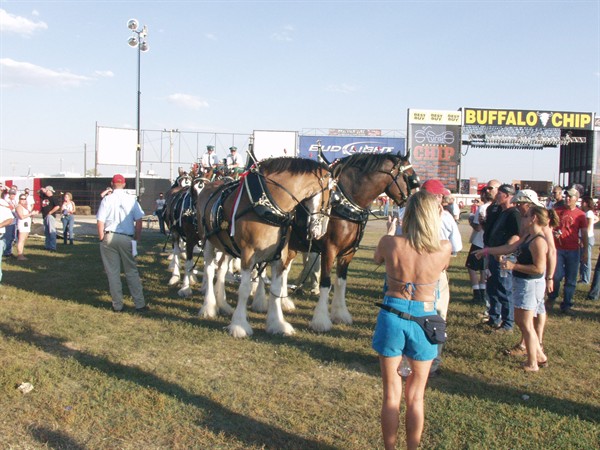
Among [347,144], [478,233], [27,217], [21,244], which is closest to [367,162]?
[478,233]

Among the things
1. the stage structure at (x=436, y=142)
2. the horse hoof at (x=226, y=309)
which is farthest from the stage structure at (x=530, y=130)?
the horse hoof at (x=226, y=309)

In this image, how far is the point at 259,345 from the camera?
245 inches

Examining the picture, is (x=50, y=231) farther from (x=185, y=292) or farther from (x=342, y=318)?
(x=342, y=318)

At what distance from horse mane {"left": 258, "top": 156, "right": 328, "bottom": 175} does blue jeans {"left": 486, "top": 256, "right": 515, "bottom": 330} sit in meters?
2.79

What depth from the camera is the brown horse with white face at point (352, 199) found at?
7.12 m

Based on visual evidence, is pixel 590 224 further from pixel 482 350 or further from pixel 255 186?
pixel 255 186

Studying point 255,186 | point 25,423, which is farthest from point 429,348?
point 255,186

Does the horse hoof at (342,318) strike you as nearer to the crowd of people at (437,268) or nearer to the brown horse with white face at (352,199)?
the brown horse with white face at (352,199)

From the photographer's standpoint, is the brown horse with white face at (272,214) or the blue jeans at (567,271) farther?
the blue jeans at (567,271)

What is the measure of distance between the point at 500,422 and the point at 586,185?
4873 centimetres

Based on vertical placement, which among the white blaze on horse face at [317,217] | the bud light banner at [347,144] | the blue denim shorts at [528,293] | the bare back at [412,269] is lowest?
the blue denim shorts at [528,293]

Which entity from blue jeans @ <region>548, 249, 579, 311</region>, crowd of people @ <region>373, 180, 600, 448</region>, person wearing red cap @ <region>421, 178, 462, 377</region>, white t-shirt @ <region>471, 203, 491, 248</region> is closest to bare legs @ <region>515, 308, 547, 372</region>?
crowd of people @ <region>373, 180, 600, 448</region>

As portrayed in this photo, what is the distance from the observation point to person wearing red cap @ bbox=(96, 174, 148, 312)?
7.62m

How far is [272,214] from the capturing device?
6.41 meters
